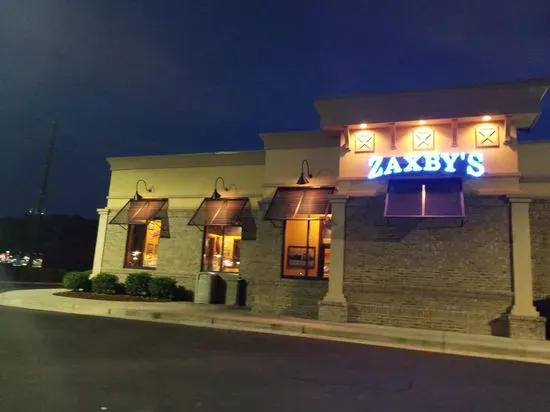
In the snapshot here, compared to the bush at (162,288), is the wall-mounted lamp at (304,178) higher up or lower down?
higher up

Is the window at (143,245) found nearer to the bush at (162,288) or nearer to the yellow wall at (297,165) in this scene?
the bush at (162,288)

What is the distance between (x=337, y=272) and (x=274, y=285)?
2365 millimetres

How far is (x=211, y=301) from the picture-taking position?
18453 millimetres

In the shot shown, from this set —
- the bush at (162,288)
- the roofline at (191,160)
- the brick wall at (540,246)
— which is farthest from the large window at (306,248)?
the brick wall at (540,246)

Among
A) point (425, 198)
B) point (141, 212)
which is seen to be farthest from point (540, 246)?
point (141, 212)

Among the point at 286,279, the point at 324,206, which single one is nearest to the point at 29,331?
the point at 286,279

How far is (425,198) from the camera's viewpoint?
45.8ft

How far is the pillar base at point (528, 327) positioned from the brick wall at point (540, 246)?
3.70 ft

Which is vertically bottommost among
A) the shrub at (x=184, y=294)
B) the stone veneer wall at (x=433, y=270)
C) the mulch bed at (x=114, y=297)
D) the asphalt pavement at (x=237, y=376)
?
the asphalt pavement at (x=237, y=376)

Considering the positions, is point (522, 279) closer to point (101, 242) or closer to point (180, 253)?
point (180, 253)

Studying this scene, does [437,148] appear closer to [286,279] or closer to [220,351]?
[286,279]

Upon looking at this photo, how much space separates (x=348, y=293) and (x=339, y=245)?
149 centimetres

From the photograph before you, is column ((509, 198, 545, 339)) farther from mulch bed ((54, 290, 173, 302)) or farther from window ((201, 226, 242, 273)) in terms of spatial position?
mulch bed ((54, 290, 173, 302))

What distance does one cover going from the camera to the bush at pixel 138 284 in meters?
19.4
